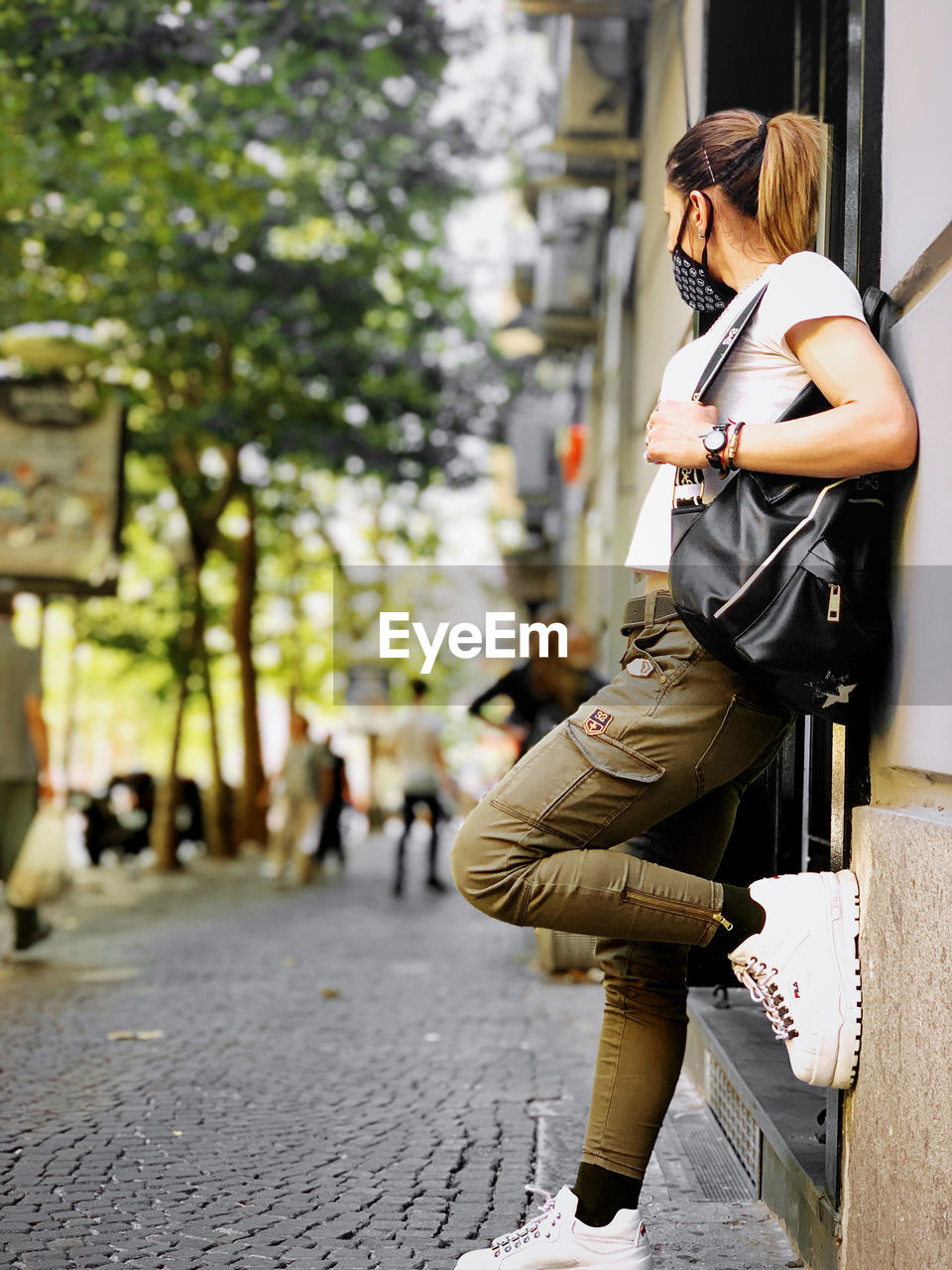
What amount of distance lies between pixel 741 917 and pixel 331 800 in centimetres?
1557

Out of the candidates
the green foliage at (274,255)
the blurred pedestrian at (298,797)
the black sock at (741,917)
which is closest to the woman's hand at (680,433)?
the black sock at (741,917)

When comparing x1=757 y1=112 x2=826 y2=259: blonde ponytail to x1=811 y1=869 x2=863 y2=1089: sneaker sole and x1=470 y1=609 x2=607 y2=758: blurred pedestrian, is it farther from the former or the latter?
x1=470 y1=609 x2=607 y2=758: blurred pedestrian

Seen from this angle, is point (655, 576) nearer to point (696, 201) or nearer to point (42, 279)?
point (696, 201)

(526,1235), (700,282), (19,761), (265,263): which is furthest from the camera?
(265,263)

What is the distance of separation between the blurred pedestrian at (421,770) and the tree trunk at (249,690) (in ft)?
17.1

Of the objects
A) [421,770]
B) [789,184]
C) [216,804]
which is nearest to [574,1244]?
[789,184]

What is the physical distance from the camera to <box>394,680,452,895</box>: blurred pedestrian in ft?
44.7

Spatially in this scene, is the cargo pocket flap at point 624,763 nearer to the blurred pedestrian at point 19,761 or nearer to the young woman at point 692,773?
the young woman at point 692,773

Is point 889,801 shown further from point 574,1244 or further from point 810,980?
point 574,1244

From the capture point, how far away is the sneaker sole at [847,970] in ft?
7.95

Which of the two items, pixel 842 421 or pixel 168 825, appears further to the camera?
pixel 168 825

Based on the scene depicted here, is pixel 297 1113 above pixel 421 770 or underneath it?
underneath

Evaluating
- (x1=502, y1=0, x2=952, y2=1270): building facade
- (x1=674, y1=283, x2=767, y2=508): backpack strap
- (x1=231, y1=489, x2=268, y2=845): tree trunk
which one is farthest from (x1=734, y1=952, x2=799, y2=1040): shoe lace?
(x1=231, y1=489, x2=268, y2=845): tree trunk

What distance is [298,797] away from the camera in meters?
15.8
